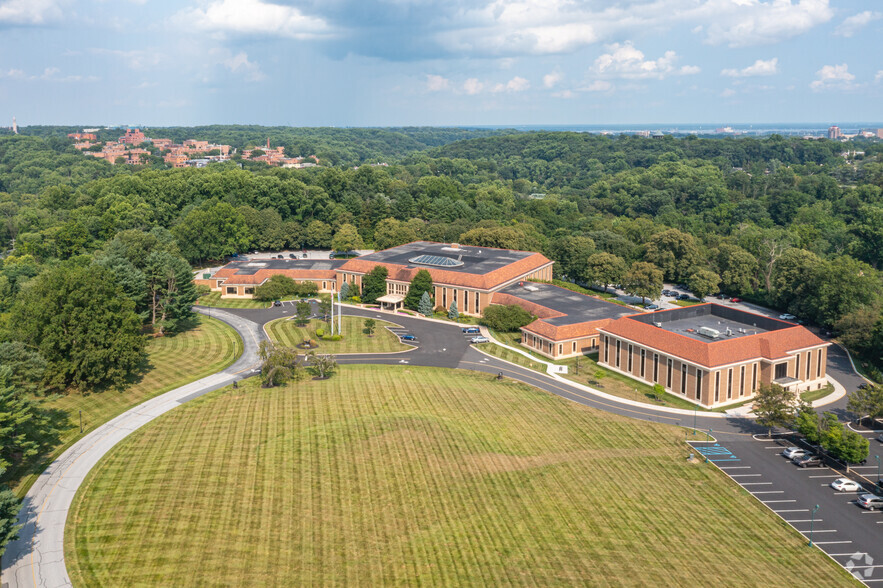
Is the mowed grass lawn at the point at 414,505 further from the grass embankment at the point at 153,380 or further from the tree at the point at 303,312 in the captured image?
the tree at the point at 303,312

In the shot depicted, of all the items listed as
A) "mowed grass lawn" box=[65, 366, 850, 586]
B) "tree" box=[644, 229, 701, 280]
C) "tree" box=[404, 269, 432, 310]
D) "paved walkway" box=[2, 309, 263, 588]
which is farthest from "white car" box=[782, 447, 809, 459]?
"tree" box=[644, 229, 701, 280]

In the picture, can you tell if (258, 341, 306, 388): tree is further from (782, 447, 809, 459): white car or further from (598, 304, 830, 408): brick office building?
(782, 447, 809, 459): white car

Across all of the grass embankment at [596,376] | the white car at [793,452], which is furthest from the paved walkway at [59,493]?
the white car at [793,452]

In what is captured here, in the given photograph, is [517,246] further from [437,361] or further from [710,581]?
[710,581]

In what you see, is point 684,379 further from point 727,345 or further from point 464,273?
point 464,273

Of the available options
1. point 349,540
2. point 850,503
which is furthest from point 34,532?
point 850,503
